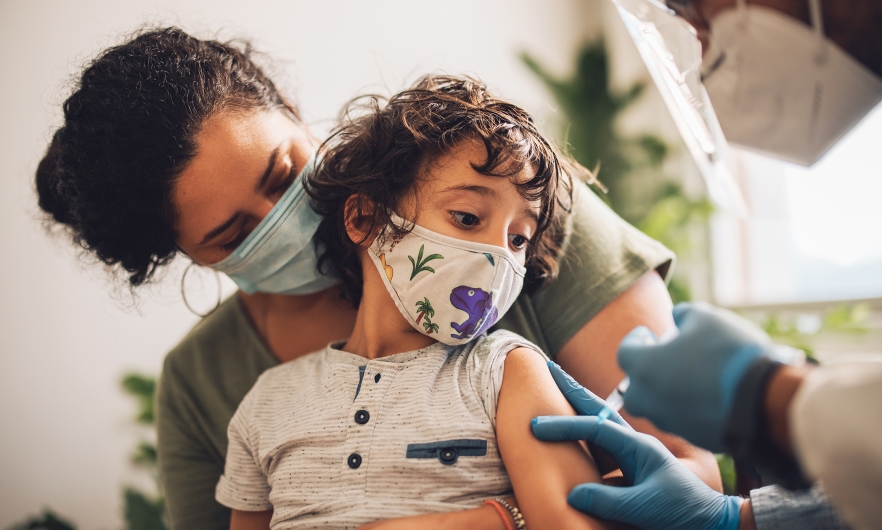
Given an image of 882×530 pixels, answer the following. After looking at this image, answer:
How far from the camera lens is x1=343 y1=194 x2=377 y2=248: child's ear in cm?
107

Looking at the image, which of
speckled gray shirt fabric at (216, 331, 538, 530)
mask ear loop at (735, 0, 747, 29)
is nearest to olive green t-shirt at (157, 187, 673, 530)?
speckled gray shirt fabric at (216, 331, 538, 530)

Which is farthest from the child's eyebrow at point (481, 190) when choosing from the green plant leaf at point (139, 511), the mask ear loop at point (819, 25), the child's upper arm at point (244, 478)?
the green plant leaf at point (139, 511)

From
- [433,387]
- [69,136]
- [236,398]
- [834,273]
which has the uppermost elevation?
[69,136]

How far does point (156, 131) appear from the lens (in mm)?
1071

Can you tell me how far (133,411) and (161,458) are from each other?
81 cm

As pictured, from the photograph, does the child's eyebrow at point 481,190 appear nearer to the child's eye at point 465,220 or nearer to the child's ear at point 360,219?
the child's eye at point 465,220

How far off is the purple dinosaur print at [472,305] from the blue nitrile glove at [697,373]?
327mm

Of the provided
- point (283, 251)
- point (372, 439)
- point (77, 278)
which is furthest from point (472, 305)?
point (77, 278)

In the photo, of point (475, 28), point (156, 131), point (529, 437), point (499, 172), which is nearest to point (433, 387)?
point (529, 437)

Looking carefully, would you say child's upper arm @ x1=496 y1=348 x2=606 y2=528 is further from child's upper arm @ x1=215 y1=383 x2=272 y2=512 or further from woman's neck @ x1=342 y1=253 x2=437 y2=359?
child's upper arm @ x1=215 y1=383 x2=272 y2=512

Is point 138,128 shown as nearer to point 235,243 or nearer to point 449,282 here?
point 235,243

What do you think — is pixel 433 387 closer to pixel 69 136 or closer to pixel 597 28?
pixel 69 136

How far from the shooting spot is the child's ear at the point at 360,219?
3.51 feet

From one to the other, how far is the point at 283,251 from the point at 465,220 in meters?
0.39
